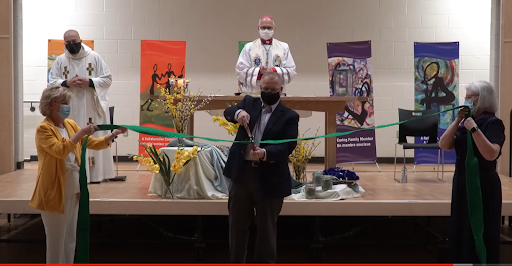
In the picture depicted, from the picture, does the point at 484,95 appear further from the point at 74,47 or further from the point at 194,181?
the point at 74,47

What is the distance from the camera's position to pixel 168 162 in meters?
4.36

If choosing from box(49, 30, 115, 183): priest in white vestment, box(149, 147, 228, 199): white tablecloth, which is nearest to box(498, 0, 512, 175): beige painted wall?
box(149, 147, 228, 199): white tablecloth

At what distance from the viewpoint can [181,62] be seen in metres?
7.71

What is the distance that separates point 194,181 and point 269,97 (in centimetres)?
152

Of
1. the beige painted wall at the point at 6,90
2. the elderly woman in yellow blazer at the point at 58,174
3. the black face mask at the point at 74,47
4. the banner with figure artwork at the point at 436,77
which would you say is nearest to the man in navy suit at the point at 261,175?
the elderly woman in yellow blazer at the point at 58,174

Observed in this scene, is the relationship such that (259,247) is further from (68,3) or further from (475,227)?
(68,3)

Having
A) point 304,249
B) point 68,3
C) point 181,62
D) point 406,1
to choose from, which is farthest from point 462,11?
point 68,3

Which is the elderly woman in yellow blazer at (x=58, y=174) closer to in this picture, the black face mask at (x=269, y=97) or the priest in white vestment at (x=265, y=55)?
the black face mask at (x=269, y=97)

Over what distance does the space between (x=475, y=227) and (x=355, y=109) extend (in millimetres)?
4547

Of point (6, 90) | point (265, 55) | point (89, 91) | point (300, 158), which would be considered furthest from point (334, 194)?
point (6, 90)

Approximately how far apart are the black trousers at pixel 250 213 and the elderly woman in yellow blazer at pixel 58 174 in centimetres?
86

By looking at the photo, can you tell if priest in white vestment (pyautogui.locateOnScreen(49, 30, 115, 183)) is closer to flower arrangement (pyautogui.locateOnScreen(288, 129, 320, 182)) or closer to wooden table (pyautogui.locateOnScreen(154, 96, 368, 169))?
wooden table (pyautogui.locateOnScreen(154, 96, 368, 169))

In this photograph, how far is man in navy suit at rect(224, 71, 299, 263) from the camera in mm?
3111

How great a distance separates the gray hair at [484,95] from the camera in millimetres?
3174
